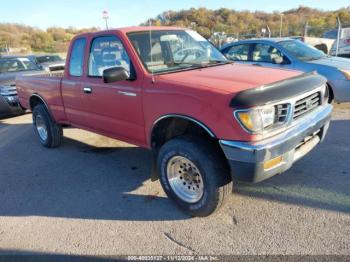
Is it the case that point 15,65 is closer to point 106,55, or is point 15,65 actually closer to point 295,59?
point 106,55

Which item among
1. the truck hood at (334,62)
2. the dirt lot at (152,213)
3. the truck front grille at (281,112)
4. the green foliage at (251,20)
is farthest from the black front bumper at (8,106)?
the truck front grille at (281,112)

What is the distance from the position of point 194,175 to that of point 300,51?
5330mm

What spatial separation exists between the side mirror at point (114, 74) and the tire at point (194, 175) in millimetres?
901

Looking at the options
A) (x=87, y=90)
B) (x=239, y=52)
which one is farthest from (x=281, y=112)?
(x=239, y=52)

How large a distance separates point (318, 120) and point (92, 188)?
9.19 ft

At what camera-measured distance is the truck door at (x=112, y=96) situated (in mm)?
3701

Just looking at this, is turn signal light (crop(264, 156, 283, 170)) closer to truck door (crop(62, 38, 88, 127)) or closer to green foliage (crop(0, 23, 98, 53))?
truck door (crop(62, 38, 88, 127))

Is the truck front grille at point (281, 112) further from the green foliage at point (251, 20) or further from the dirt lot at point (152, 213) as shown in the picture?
the green foliage at point (251, 20)

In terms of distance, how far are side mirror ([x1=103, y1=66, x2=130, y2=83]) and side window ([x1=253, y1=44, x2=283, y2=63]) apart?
4649mm

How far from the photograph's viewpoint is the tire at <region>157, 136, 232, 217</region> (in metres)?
3.04

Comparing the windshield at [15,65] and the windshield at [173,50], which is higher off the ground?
the windshield at [173,50]

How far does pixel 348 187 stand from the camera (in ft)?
12.0

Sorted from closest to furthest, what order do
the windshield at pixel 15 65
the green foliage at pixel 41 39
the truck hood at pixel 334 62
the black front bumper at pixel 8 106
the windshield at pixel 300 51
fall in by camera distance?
the truck hood at pixel 334 62 → the windshield at pixel 300 51 → the black front bumper at pixel 8 106 → the windshield at pixel 15 65 → the green foliage at pixel 41 39

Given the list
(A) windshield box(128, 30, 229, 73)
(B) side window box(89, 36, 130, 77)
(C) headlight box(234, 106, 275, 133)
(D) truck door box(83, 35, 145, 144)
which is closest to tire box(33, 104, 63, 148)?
(D) truck door box(83, 35, 145, 144)
